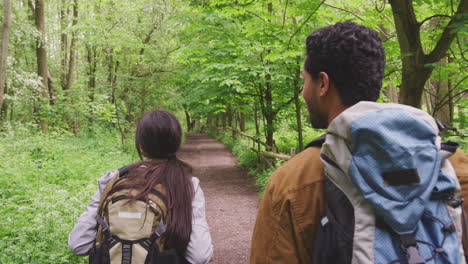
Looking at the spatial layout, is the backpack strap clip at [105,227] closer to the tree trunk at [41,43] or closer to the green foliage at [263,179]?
the green foliage at [263,179]

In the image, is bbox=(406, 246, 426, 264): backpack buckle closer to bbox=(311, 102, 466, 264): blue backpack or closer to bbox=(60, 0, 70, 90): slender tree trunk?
bbox=(311, 102, 466, 264): blue backpack

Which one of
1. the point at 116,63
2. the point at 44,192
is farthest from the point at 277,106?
the point at 116,63

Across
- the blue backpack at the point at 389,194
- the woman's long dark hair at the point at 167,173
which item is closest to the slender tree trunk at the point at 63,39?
the woman's long dark hair at the point at 167,173

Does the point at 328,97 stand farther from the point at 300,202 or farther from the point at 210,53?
the point at 210,53

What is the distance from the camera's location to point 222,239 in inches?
226

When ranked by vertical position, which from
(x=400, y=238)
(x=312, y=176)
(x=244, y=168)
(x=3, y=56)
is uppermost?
(x=3, y=56)

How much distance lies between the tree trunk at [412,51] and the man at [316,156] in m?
2.23

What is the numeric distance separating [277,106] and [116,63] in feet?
32.5

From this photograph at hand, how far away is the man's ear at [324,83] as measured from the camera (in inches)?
47.1

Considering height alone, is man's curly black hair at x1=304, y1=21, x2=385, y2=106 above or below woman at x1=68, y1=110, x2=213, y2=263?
above

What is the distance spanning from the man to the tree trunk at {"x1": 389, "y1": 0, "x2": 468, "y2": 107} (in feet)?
7.33

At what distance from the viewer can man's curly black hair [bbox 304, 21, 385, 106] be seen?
1.16 m

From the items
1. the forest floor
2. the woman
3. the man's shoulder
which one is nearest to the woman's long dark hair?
the woman

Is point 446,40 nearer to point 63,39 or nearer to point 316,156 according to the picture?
point 316,156
